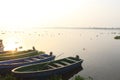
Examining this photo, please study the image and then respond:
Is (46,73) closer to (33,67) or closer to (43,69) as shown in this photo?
(33,67)

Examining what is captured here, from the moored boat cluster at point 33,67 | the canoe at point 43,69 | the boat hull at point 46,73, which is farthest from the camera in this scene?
the moored boat cluster at point 33,67

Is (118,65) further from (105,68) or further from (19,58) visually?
(19,58)

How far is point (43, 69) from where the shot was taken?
25.3m

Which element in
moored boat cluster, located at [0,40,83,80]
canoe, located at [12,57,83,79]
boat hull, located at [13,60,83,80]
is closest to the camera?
boat hull, located at [13,60,83,80]

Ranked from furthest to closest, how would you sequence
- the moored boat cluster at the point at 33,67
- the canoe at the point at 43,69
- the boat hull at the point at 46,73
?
1. the moored boat cluster at the point at 33,67
2. the canoe at the point at 43,69
3. the boat hull at the point at 46,73

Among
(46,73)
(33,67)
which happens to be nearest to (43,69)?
(33,67)

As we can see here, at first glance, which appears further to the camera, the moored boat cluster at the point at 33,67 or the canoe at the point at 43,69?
the moored boat cluster at the point at 33,67

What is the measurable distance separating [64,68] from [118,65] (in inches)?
427

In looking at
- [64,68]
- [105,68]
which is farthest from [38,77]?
[105,68]

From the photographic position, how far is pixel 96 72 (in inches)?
1117

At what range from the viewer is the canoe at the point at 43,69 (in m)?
21.0

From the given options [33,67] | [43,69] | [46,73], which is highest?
[33,67]

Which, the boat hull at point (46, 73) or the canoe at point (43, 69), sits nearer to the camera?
the boat hull at point (46, 73)

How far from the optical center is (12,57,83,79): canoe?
2101 centimetres
